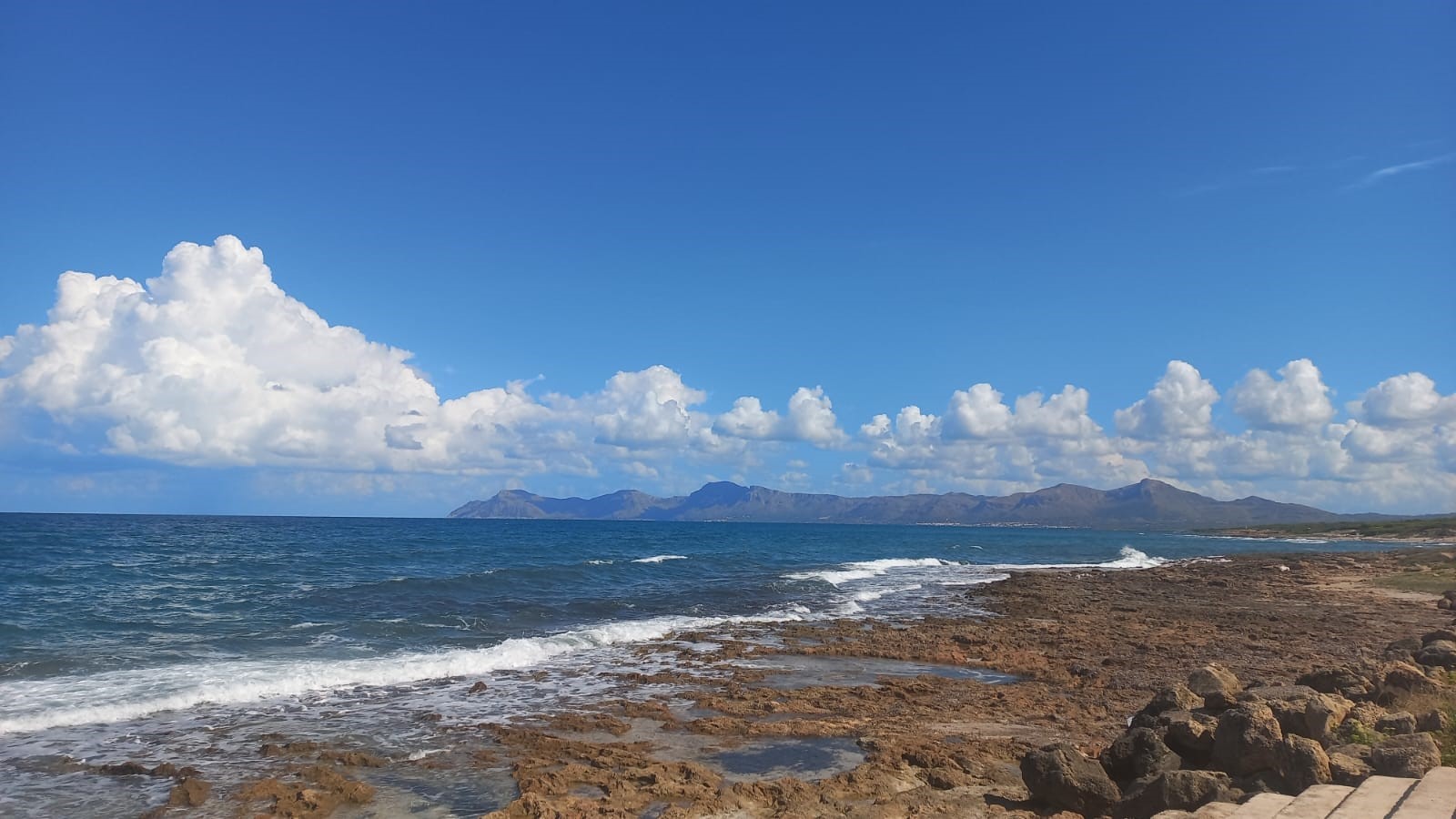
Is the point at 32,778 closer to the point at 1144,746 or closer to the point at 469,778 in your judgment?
the point at 469,778

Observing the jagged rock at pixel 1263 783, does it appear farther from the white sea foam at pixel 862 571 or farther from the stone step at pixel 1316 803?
the white sea foam at pixel 862 571

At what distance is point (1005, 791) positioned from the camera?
1010 cm

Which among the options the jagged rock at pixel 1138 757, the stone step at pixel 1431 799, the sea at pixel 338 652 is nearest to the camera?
the stone step at pixel 1431 799

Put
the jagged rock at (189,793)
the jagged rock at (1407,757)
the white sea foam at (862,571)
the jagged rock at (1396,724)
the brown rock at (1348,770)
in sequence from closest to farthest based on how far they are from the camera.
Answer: the jagged rock at (1407,757), the brown rock at (1348,770), the jagged rock at (1396,724), the jagged rock at (189,793), the white sea foam at (862,571)

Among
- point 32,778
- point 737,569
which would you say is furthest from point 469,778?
point 737,569

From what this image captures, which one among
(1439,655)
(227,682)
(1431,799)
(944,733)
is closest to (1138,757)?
(1431,799)

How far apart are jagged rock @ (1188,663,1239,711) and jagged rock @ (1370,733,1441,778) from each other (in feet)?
10.7

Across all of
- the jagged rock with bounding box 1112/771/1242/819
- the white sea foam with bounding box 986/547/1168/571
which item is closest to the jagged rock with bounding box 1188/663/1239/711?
the jagged rock with bounding box 1112/771/1242/819

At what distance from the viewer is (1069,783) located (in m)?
9.10

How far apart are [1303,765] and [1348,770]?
A: 36 centimetres

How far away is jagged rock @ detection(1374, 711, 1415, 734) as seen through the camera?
9102 millimetres

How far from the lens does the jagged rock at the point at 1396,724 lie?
9.10m

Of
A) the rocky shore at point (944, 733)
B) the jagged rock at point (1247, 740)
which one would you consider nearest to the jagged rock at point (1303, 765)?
the rocky shore at point (944, 733)

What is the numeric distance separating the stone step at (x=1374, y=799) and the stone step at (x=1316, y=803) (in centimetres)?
6
